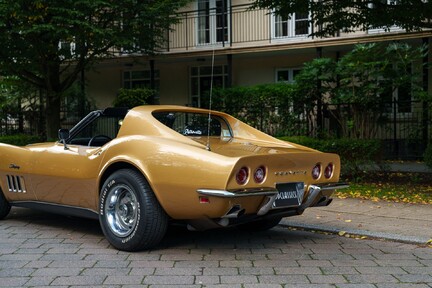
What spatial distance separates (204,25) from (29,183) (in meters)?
14.8

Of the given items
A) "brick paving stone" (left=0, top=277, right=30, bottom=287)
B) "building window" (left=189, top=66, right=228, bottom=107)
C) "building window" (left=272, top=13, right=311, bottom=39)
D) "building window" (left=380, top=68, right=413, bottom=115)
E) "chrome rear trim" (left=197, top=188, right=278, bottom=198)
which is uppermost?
"building window" (left=272, top=13, right=311, bottom=39)

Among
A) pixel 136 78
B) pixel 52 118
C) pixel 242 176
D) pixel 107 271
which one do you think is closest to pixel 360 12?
pixel 242 176

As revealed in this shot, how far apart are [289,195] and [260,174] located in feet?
1.68

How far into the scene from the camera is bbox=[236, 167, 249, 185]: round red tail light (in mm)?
4574

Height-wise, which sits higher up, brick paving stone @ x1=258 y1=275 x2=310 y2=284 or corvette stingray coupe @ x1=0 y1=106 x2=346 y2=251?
corvette stingray coupe @ x1=0 y1=106 x2=346 y2=251

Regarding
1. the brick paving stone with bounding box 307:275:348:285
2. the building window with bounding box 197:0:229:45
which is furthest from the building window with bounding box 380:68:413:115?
the brick paving stone with bounding box 307:275:348:285

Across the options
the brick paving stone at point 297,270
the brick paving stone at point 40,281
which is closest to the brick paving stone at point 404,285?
the brick paving stone at point 297,270

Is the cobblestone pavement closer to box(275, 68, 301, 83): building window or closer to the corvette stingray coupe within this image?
the corvette stingray coupe

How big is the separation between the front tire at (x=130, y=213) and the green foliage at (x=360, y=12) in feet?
21.8

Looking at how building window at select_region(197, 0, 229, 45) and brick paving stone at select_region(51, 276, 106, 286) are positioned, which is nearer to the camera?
brick paving stone at select_region(51, 276, 106, 286)

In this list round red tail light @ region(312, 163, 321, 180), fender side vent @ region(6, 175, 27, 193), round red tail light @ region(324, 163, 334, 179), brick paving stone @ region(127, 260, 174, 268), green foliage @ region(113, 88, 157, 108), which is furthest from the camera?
green foliage @ region(113, 88, 157, 108)

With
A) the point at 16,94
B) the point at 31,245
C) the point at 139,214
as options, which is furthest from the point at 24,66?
the point at 139,214

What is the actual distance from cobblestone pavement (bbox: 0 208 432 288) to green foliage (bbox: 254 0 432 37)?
5725 millimetres

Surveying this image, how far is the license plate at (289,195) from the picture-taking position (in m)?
4.98
